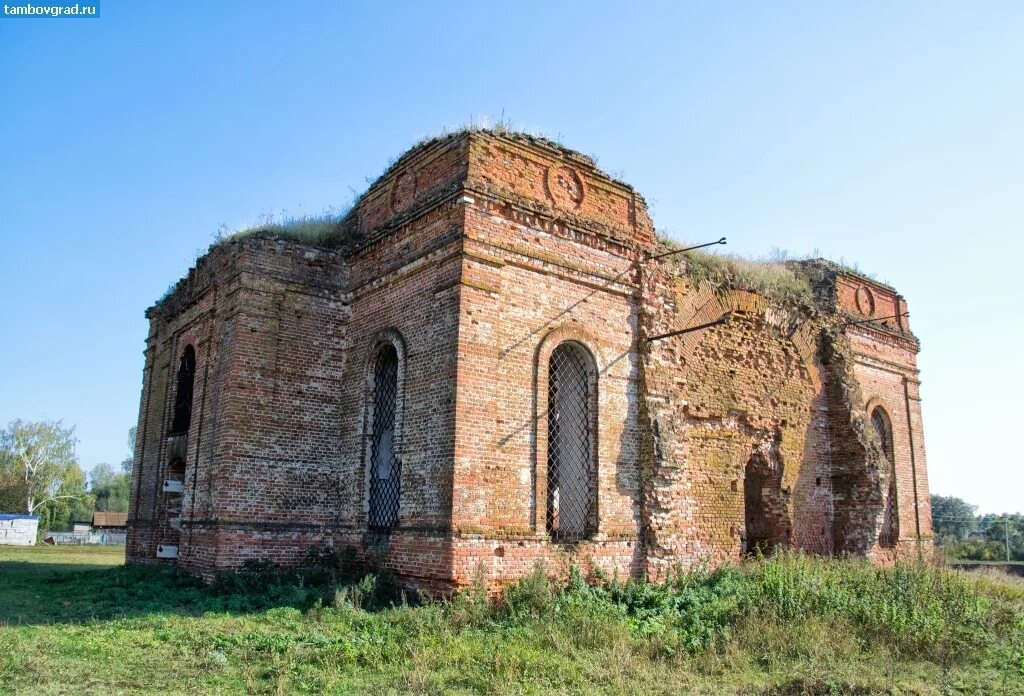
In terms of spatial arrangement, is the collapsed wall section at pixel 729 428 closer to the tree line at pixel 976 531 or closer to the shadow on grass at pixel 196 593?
the shadow on grass at pixel 196 593

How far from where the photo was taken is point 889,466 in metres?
16.3

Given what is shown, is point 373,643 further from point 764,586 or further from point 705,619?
point 764,586

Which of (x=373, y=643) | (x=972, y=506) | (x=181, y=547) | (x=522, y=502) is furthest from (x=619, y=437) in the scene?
(x=972, y=506)

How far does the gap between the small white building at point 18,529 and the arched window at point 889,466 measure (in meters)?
45.0

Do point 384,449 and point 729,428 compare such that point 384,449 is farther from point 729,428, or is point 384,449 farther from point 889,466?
point 889,466

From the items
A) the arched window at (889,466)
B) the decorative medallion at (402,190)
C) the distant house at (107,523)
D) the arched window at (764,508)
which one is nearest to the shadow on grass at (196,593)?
the decorative medallion at (402,190)

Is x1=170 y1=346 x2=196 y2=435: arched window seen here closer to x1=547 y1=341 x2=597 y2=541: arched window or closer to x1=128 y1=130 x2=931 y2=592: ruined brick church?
x1=128 y1=130 x2=931 y2=592: ruined brick church

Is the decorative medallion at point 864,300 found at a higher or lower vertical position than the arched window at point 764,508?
higher

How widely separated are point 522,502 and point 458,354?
2119 mm

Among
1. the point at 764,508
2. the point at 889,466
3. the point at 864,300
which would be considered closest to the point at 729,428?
the point at 764,508

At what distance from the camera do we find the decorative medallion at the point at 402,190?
11.9m

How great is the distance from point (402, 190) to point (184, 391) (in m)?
6.08

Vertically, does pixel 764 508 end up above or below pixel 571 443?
below

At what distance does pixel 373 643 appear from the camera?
7.90m
